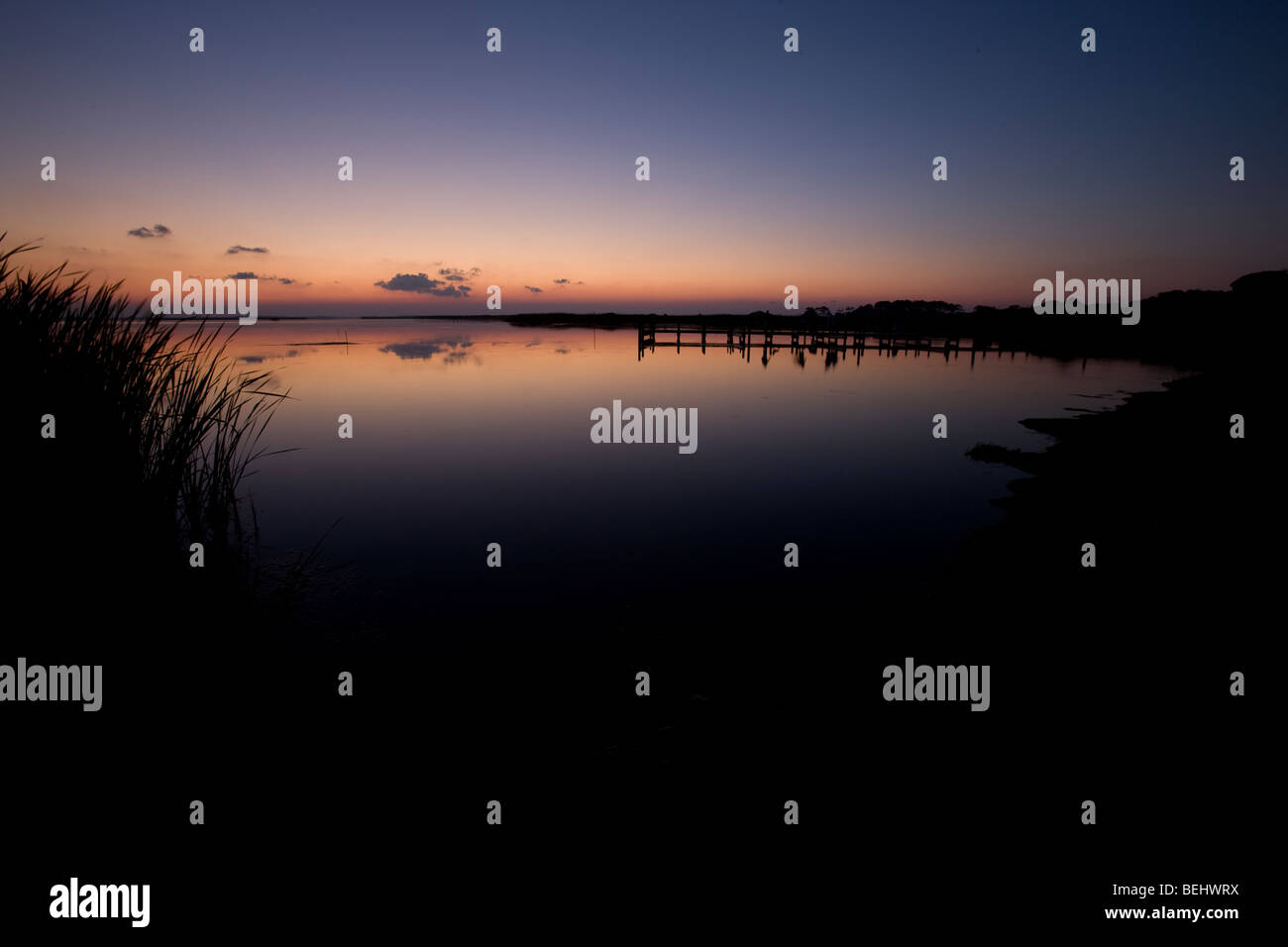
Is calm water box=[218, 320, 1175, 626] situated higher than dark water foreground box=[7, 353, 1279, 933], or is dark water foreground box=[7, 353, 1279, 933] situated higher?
calm water box=[218, 320, 1175, 626]

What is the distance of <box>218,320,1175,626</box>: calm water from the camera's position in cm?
1063

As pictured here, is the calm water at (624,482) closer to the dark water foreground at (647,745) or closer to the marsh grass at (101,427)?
the dark water foreground at (647,745)

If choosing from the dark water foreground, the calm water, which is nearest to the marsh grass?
the dark water foreground

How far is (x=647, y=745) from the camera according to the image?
5.70 metres

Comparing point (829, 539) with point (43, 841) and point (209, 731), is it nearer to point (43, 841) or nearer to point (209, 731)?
point (209, 731)

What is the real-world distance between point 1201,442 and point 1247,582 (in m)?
11.2

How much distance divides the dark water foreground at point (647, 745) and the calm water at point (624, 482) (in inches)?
50.2

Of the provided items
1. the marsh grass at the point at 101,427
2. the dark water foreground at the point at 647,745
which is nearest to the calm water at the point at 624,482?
the dark water foreground at the point at 647,745

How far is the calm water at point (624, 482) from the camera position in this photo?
10633mm

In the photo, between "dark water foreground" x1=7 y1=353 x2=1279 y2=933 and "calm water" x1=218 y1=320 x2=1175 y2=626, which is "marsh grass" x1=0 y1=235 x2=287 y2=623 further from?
"calm water" x1=218 y1=320 x2=1175 y2=626

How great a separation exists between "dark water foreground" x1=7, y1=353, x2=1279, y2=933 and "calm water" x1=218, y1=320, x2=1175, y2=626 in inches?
50.2

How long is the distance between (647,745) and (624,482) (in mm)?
10418

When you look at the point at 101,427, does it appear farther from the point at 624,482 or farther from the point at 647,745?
the point at 624,482

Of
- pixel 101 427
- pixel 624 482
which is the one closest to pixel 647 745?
pixel 101 427
